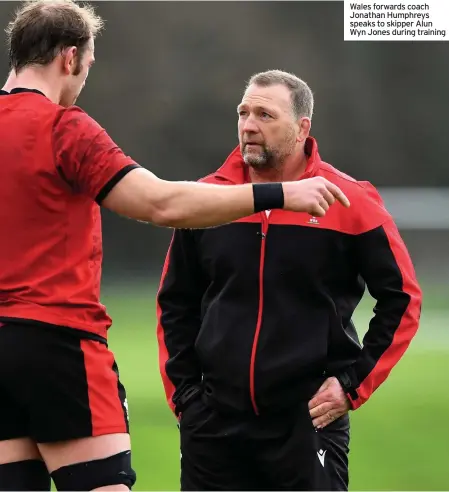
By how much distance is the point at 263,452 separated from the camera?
3643mm

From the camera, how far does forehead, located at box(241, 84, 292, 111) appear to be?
12.6 ft

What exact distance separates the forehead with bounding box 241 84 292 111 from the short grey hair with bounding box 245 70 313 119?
15 millimetres

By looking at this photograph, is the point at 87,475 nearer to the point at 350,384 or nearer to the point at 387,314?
the point at 350,384

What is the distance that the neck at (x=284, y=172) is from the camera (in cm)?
383

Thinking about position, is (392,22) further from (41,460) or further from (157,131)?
(157,131)

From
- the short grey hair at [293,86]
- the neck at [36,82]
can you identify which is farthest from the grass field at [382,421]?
the neck at [36,82]

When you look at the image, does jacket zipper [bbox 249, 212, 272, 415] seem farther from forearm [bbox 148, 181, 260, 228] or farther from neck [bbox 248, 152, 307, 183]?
forearm [bbox 148, 181, 260, 228]

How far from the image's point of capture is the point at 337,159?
64.0 ft

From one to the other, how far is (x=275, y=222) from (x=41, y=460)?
1064 millimetres

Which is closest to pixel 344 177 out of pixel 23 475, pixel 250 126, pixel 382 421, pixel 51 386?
pixel 250 126

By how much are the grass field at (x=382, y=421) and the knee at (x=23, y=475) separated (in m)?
2.55

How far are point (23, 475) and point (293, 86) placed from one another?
1607 millimetres

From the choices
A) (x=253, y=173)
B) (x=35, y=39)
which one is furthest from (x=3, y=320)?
(x=253, y=173)
